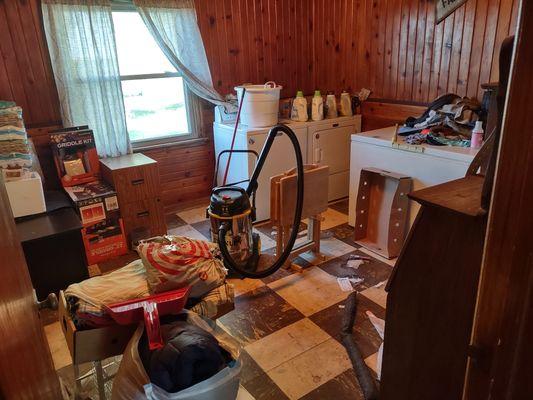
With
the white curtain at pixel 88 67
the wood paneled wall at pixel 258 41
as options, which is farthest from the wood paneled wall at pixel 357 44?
the white curtain at pixel 88 67

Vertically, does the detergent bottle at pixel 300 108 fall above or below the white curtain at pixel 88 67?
below

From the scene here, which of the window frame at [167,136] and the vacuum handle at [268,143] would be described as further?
the window frame at [167,136]

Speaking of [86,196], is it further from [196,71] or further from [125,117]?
[196,71]

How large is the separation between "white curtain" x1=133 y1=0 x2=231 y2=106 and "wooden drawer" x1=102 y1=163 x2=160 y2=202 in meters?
0.94

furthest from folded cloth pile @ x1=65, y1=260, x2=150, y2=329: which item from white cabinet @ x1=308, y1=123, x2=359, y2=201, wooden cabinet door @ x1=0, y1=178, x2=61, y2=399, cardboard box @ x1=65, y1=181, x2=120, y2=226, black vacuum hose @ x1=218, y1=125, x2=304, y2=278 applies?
white cabinet @ x1=308, y1=123, x2=359, y2=201

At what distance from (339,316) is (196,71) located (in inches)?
93.6

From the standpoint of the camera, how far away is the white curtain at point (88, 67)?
9.36ft

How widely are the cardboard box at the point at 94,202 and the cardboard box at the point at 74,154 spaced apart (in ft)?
0.32

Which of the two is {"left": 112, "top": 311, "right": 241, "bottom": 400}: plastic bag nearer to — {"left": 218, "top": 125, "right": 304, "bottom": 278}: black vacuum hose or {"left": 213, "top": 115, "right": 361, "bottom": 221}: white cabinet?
{"left": 218, "top": 125, "right": 304, "bottom": 278}: black vacuum hose

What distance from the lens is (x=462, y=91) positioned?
299 centimetres

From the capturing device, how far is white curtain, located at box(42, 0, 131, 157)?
112 inches

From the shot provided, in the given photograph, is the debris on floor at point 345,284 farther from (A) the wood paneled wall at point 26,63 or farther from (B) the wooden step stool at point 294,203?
(A) the wood paneled wall at point 26,63

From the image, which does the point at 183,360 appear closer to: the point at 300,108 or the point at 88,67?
the point at 88,67

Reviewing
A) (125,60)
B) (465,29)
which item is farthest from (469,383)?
(125,60)
